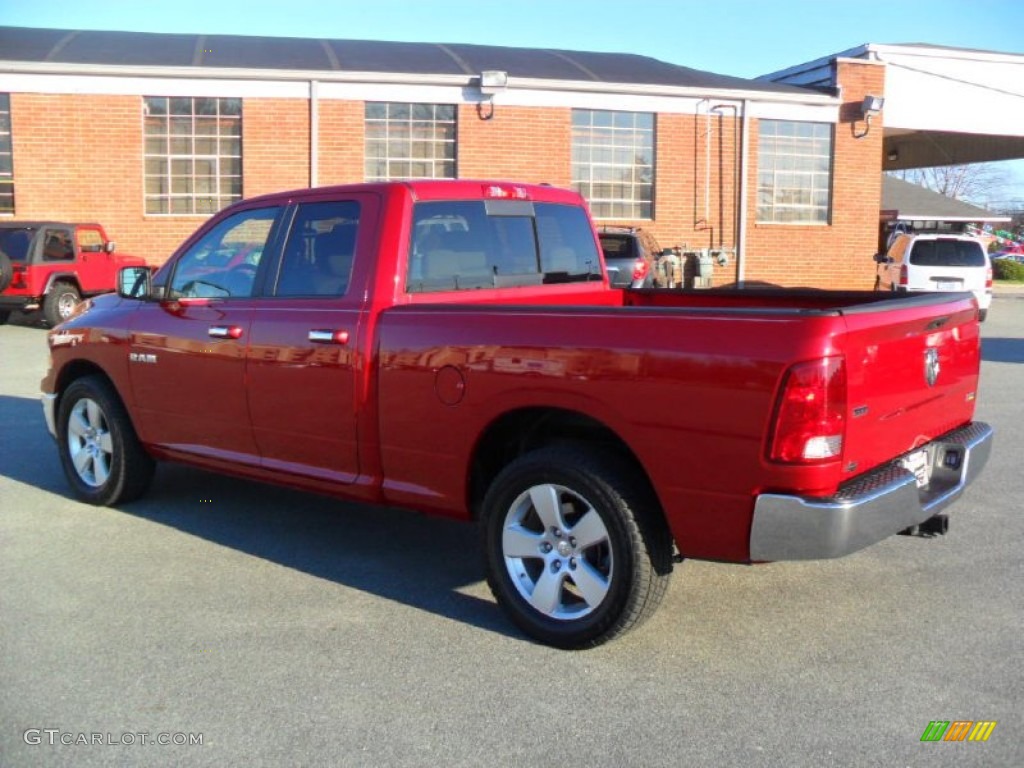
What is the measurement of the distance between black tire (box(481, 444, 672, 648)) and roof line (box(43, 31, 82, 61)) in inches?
749

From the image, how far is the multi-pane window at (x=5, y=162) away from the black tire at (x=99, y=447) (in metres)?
15.6

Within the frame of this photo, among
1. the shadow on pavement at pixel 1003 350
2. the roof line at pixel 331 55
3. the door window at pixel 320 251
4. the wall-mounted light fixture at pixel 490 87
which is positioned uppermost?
the roof line at pixel 331 55

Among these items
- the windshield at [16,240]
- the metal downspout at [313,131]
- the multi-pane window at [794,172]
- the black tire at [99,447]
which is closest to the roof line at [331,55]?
the metal downspout at [313,131]

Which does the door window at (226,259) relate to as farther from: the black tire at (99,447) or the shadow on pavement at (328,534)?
the shadow on pavement at (328,534)

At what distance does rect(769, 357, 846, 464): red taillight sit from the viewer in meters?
3.62

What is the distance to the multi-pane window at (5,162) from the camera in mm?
20031

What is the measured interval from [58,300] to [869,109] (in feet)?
54.8

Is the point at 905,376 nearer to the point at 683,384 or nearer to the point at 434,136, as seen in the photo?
the point at 683,384

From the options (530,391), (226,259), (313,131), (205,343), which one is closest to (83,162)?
(313,131)

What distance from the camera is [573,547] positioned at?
4.29 metres

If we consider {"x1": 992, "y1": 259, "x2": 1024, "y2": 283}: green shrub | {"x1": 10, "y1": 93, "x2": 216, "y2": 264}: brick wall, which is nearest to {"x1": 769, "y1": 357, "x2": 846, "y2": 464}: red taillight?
{"x1": 10, "y1": 93, "x2": 216, "y2": 264}: brick wall

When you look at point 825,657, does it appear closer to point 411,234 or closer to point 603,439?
point 603,439

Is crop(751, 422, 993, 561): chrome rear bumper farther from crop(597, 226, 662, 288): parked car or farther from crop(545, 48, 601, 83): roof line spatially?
crop(545, 48, 601, 83): roof line

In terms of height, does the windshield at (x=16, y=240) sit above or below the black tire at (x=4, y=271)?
above
